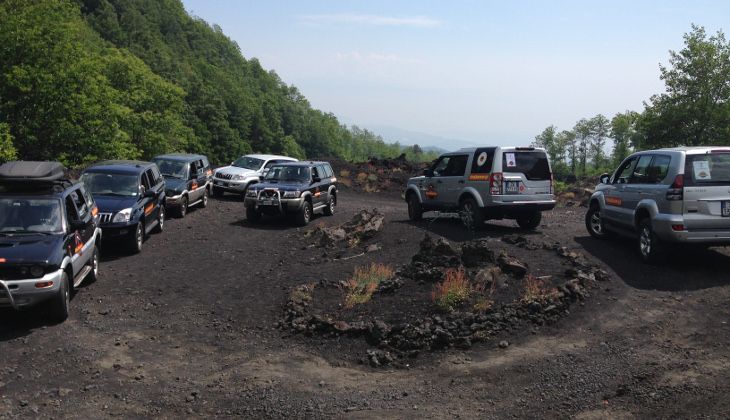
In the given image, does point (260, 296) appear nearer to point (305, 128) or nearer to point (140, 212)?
point (140, 212)

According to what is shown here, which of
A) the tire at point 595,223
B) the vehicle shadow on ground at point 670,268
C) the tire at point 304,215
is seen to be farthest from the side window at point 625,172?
the tire at point 304,215

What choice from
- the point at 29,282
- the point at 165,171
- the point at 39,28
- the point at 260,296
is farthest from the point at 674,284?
the point at 39,28

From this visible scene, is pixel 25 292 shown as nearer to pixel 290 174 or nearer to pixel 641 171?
pixel 641 171

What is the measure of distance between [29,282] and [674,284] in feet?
32.3

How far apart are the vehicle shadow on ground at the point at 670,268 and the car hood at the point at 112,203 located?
33.7 ft

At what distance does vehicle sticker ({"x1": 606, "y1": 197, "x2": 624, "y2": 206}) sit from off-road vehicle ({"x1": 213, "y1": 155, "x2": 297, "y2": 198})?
15031mm

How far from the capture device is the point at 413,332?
825 cm

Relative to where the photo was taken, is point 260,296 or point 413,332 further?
point 260,296

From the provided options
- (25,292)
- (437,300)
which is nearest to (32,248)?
(25,292)

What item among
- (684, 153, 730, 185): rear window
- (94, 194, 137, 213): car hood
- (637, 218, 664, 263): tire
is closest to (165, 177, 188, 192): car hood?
(94, 194, 137, 213): car hood

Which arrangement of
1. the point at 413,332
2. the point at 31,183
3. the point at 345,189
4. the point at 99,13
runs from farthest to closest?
the point at 99,13 < the point at 345,189 < the point at 31,183 < the point at 413,332

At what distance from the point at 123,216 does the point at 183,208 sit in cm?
657

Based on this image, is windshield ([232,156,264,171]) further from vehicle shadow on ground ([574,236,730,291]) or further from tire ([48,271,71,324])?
tire ([48,271,71,324])

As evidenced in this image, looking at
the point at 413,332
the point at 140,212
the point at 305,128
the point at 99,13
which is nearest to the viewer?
the point at 413,332
